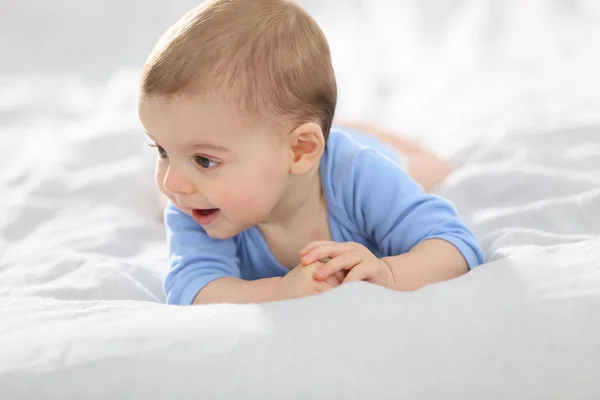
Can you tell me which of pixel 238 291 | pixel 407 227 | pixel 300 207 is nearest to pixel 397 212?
pixel 407 227

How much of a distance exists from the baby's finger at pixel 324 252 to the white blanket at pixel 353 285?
0.39 feet

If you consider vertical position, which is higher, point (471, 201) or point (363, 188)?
point (363, 188)

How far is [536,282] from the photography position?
84 cm

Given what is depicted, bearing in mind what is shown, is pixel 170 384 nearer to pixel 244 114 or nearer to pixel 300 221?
pixel 244 114

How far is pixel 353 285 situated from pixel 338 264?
100 mm

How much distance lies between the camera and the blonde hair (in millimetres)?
943

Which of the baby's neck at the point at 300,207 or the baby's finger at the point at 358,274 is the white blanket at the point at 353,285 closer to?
the baby's finger at the point at 358,274

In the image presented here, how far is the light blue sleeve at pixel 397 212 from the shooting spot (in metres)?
1.09

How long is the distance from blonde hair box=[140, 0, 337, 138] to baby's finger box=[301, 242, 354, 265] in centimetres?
18

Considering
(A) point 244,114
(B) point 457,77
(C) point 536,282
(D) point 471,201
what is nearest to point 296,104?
(A) point 244,114

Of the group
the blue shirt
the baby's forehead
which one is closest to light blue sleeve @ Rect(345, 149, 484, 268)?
the blue shirt

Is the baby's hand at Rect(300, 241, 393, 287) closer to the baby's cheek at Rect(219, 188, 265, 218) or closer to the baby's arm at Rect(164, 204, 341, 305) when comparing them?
the baby's arm at Rect(164, 204, 341, 305)

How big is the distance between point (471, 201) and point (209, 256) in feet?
1.82

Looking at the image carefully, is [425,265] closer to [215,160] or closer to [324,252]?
[324,252]
